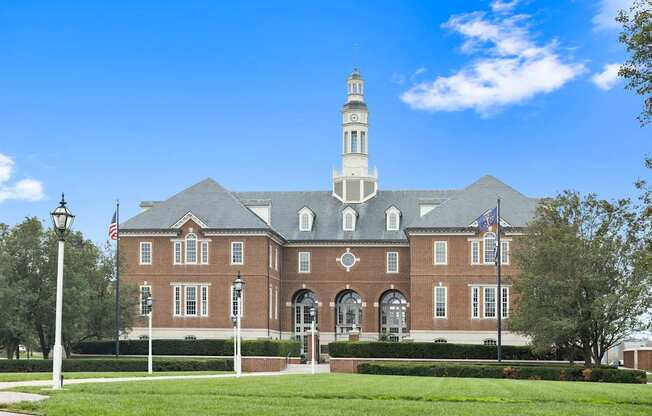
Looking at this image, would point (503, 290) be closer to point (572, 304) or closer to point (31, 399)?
point (572, 304)

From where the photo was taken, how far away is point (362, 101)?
8038 centimetres

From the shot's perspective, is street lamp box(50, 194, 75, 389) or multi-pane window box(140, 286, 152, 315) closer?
street lamp box(50, 194, 75, 389)

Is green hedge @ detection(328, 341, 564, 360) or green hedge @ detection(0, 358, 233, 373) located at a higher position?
green hedge @ detection(0, 358, 233, 373)

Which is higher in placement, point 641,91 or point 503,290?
point 641,91

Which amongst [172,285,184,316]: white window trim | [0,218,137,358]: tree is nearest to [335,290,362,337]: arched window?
[172,285,184,316]: white window trim

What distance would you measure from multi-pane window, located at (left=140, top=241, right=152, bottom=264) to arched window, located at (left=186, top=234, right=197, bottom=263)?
9.11 feet

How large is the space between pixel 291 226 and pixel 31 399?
56.9 m

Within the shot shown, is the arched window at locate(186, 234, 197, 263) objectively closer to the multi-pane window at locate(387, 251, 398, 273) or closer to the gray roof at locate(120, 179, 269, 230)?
the gray roof at locate(120, 179, 269, 230)

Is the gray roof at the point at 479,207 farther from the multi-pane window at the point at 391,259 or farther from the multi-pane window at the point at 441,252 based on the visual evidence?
the multi-pane window at the point at 391,259

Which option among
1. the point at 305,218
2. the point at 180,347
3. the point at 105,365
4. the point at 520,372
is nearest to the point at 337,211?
the point at 305,218

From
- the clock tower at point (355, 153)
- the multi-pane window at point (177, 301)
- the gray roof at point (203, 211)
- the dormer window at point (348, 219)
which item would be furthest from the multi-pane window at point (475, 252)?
the multi-pane window at point (177, 301)

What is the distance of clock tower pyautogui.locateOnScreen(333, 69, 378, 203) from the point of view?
255 feet

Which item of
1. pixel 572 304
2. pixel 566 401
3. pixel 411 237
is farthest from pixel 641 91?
pixel 411 237

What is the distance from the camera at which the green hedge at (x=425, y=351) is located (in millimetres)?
56188
